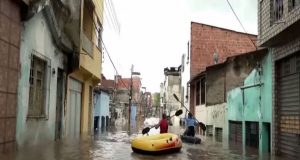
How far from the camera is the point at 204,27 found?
4166cm

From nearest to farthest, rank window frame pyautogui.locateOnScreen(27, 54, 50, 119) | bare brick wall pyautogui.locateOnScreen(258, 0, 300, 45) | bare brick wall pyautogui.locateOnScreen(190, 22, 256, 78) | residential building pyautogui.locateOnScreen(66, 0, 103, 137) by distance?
1. bare brick wall pyautogui.locateOnScreen(258, 0, 300, 45)
2. window frame pyautogui.locateOnScreen(27, 54, 50, 119)
3. residential building pyautogui.locateOnScreen(66, 0, 103, 137)
4. bare brick wall pyautogui.locateOnScreen(190, 22, 256, 78)

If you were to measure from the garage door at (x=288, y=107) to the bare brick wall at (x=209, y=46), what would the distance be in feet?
78.8

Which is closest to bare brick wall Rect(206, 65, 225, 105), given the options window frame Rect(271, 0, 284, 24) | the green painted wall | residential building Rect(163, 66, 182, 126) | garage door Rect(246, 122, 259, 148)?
the green painted wall

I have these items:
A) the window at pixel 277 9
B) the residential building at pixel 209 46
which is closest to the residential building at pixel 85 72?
the window at pixel 277 9

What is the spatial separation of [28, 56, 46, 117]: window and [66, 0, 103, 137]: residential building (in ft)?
12.4

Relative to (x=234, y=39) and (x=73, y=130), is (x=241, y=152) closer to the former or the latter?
(x=73, y=130)

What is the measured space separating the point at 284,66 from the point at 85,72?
37.1 ft

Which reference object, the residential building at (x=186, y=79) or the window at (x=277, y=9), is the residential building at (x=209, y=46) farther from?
the window at (x=277, y=9)

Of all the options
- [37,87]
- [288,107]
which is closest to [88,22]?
[37,87]

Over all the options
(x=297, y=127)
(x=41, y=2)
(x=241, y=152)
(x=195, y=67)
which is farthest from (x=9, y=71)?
(x=195, y=67)

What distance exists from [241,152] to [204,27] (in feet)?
77.2

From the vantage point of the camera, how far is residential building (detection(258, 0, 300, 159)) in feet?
48.6

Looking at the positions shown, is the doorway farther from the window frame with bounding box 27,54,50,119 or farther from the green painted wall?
the green painted wall

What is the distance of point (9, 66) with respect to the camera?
12.9 meters
